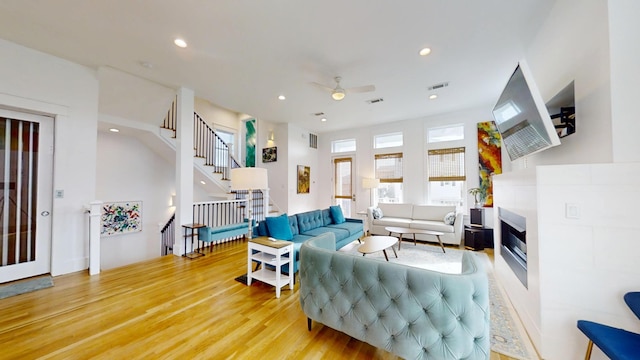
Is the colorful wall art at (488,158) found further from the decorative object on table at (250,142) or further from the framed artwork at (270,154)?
the decorative object on table at (250,142)

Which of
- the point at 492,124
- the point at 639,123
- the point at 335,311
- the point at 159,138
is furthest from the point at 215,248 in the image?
the point at 492,124

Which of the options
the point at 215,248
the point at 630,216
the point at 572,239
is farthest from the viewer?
the point at 215,248

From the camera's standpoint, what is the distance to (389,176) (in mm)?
6703

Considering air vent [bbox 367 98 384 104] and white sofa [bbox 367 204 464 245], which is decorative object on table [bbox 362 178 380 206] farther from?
air vent [bbox 367 98 384 104]

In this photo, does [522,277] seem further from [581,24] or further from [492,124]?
[492,124]

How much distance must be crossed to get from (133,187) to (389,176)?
6704 millimetres

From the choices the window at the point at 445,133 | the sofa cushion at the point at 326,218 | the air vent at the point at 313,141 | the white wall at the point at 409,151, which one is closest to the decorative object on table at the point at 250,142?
the air vent at the point at 313,141

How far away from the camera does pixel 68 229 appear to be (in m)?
3.41

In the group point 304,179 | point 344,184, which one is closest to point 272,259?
point 304,179

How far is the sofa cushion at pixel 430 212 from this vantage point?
17.9 ft

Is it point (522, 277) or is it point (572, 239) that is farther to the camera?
point (522, 277)

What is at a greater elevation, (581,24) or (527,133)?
(581,24)

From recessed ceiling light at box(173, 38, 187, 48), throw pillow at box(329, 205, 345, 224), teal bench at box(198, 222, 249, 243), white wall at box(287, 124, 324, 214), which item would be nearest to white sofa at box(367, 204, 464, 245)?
throw pillow at box(329, 205, 345, 224)

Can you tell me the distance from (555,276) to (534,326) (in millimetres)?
535
